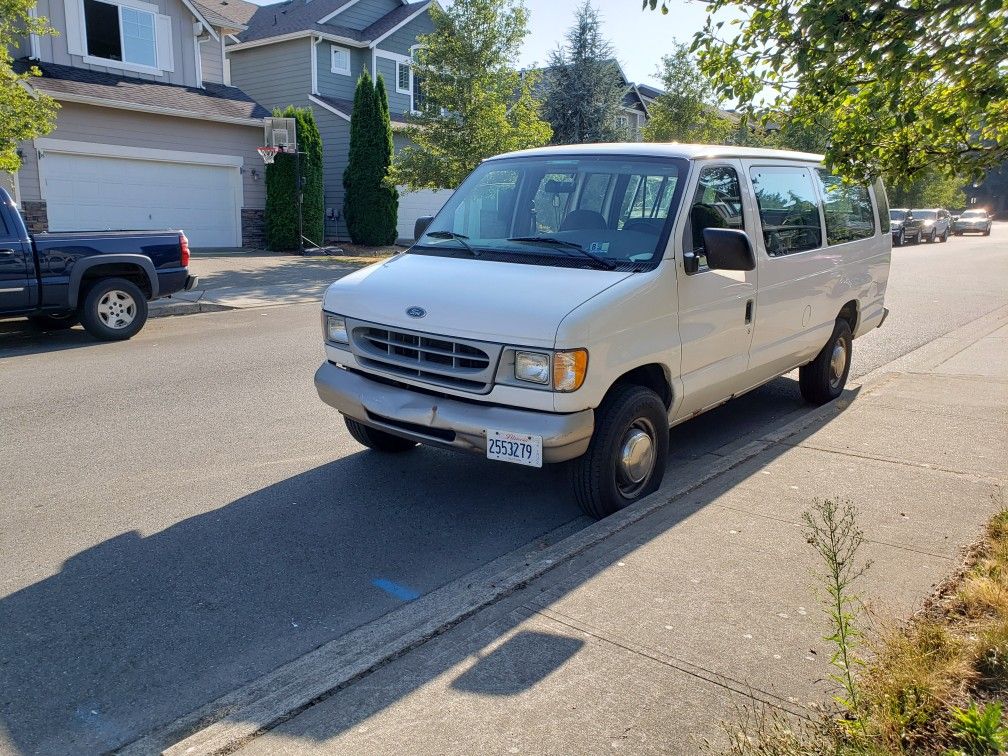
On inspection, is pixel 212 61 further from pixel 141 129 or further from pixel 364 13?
pixel 364 13

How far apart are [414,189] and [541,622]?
20320mm

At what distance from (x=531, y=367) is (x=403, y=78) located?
26.7 m

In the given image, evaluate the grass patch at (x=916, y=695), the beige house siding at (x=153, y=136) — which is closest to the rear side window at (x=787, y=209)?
the grass patch at (x=916, y=695)

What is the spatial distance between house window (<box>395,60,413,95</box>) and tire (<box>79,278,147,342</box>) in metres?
19.9

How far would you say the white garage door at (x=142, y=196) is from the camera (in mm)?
19188

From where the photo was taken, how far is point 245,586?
4.18m

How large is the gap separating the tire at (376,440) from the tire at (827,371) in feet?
11.9

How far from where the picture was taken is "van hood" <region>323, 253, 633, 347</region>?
446 cm

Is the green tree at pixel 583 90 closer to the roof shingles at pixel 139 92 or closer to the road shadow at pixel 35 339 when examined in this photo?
the roof shingles at pixel 139 92

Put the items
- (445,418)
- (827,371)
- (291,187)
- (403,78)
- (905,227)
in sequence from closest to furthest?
(445,418) < (827,371) < (291,187) < (403,78) < (905,227)

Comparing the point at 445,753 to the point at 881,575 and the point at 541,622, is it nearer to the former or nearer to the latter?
the point at 541,622

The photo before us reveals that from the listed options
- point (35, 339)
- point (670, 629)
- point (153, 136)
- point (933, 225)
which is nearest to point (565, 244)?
point (670, 629)

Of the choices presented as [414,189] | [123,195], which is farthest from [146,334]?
[414,189]

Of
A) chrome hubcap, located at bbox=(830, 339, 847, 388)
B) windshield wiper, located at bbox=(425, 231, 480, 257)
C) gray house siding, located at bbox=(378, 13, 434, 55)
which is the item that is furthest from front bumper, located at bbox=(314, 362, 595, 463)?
gray house siding, located at bbox=(378, 13, 434, 55)
